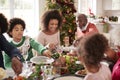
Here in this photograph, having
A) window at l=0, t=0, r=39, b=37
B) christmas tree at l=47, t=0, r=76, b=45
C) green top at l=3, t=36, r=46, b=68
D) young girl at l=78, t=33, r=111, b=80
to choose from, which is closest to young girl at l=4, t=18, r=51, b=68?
green top at l=3, t=36, r=46, b=68

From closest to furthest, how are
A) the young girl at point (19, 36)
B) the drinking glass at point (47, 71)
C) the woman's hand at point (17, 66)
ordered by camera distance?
1. the drinking glass at point (47, 71)
2. the woman's hand at point (17, 66)
3. the young girl at point (19, 36)

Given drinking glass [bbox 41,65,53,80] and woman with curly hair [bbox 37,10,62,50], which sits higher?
woman with curly hair [bbox 37,10,62,50]

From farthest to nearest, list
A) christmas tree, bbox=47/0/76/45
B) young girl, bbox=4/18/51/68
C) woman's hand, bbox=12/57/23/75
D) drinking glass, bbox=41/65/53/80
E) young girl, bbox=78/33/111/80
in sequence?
1. christmas tree, bbox=47/0/76/45
2. young girl, bbox=4/18/51/68
3. woman's hand, bbox=12/57/23/75
4. drinking glass, bbox=41/65/53/80
5. young girl, bbox=78/33/111/80

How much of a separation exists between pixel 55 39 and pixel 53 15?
1.08 ft

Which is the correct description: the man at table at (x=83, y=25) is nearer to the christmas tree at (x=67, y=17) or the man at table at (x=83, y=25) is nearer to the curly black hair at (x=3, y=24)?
the christmas tree at (x=67, y=17)

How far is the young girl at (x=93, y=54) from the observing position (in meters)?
1.33

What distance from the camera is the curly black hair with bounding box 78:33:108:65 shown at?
1.33 meters

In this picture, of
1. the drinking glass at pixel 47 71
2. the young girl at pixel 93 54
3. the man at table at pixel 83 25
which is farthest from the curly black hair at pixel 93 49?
the man at table at pixel 83 25

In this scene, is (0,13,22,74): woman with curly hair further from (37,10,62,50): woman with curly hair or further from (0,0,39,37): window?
(0,0,39,37): window

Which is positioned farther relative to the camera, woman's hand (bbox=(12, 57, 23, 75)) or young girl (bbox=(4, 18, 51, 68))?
young girl (bbox=(4, 18, 51, 68))

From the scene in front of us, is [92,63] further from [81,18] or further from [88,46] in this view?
[81,18]

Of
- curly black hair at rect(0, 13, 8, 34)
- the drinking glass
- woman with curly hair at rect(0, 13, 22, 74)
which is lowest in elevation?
the drinking glass

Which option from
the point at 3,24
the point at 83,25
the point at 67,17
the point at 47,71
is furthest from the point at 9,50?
the point at 67,17

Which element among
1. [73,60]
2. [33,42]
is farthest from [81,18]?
[73,60]
